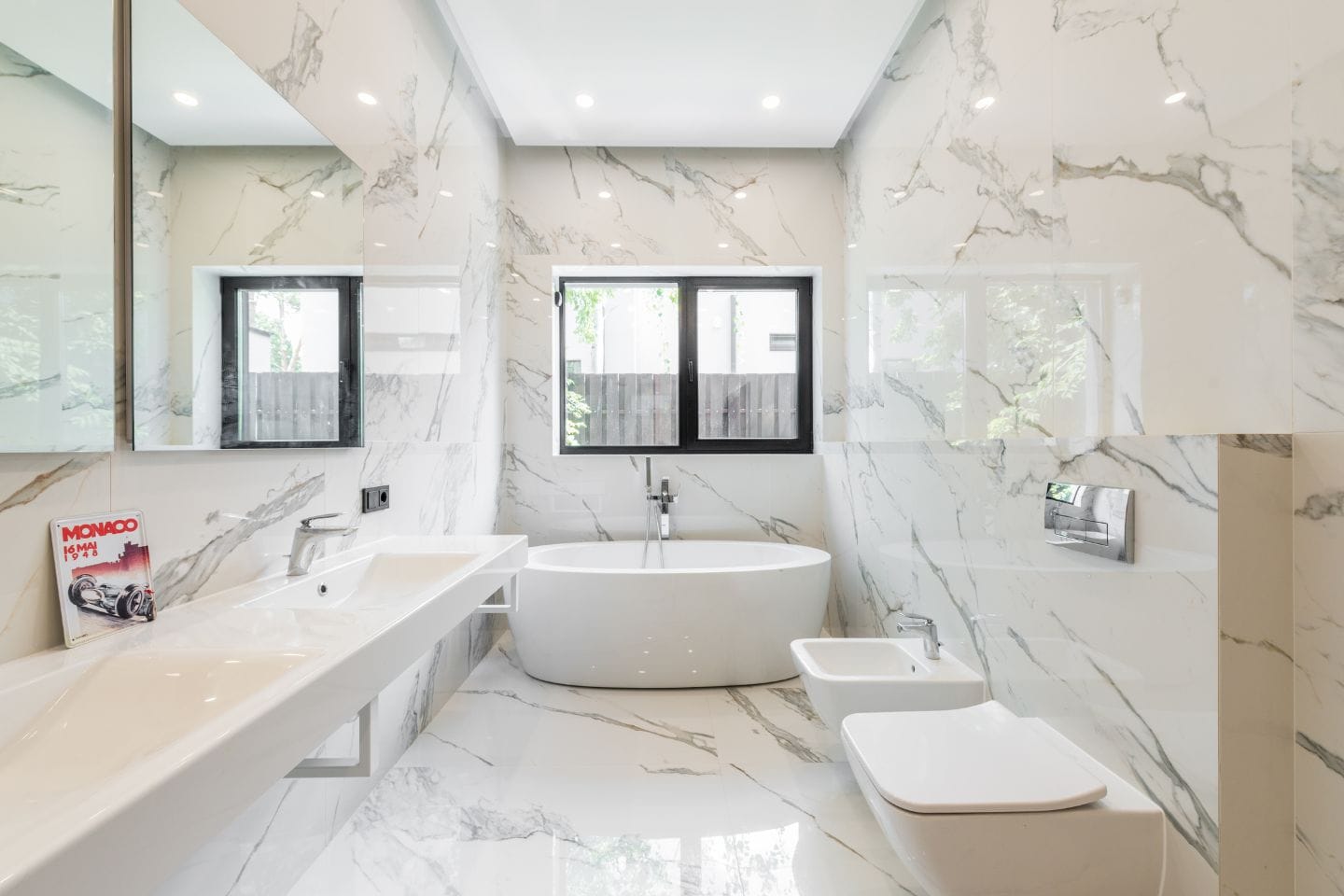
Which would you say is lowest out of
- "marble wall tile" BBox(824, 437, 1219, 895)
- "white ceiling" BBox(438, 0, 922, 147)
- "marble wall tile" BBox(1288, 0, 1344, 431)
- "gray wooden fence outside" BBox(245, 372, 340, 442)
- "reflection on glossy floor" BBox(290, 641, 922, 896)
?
"reflection on glossy floor" BBox(290, 641, 922, 896)

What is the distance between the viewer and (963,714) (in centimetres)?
168

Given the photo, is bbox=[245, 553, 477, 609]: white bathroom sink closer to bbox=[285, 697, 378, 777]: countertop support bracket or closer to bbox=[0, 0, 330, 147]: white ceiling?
bbox=[285, 697, 378, 777]: countertop support bracket

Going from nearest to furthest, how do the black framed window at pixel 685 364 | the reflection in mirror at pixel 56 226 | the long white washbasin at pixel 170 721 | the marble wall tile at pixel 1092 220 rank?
the long white washbasin at pixel 170 721, the reflection in mirror at pixel 56 226, the marble wall tile at pixel 1092 220, the black framed window at pixel 685 364

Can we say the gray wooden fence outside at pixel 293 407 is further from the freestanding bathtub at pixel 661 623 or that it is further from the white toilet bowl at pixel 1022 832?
the white toilet bowl at pixel 1022 832

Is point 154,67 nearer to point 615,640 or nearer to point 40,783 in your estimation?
point 40,783

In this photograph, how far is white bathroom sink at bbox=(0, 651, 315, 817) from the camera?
30.7 inches

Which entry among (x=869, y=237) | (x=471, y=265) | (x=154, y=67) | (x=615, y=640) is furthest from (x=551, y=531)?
(x=154, y=67)

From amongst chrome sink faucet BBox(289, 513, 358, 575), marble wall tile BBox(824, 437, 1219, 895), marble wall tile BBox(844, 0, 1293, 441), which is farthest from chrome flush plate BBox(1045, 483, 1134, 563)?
chrome sink faucet BBox(289, 513, 358, 575)

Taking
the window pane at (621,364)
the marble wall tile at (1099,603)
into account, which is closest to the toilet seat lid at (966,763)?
the marble wall tile at (1099,603)

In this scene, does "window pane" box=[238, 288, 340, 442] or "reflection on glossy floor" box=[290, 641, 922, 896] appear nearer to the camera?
"window pane" box=[238, 288, 340, 442]

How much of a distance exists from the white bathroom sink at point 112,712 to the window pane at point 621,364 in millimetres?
2841

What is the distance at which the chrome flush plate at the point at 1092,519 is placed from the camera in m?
1.33

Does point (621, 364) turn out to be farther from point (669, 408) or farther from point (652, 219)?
point (652, 219)

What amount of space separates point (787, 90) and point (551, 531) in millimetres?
2440
